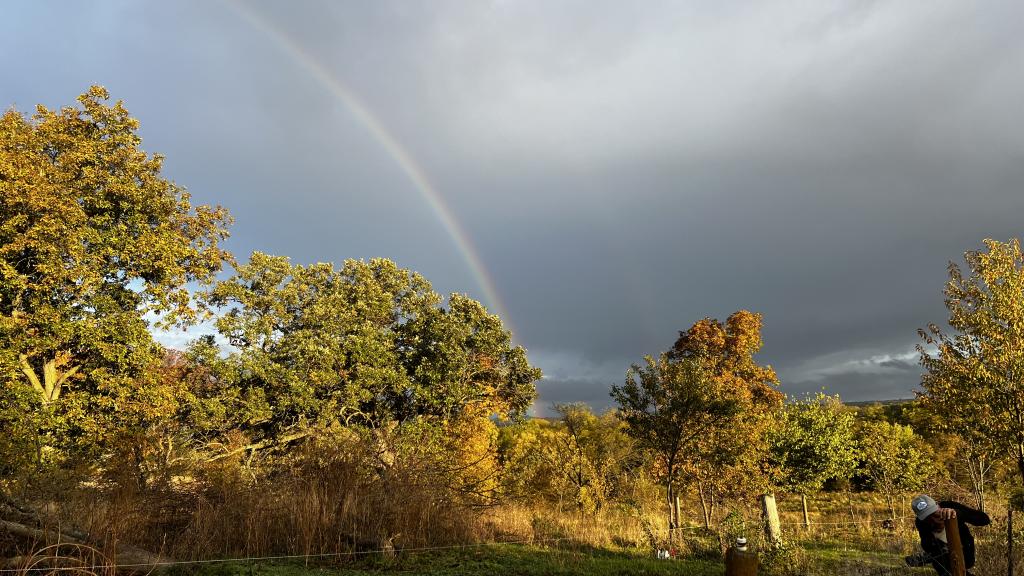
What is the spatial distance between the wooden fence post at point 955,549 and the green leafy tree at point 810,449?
20087 millimetres

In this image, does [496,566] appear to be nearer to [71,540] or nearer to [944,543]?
[71,540]

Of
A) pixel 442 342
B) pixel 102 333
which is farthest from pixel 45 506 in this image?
pixel 442 342

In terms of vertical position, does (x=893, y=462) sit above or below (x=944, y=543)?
below

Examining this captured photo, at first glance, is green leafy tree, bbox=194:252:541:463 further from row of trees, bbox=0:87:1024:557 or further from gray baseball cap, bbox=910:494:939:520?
gray baseball cap, bbox=910:494:939:520

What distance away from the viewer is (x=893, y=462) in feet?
67.3

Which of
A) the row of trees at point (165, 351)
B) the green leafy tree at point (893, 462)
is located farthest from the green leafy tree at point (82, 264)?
the green leafy tree at point (893, 462)

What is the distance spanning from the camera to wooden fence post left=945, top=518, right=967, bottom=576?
492cm

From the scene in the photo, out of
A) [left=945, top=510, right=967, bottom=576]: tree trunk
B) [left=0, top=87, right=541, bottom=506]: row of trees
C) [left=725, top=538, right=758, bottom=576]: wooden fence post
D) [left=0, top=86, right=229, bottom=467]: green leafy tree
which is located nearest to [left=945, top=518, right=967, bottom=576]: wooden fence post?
[left=945, top=510, right=967, bottom=576]: tree trunk

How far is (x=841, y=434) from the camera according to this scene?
24828 millimetres

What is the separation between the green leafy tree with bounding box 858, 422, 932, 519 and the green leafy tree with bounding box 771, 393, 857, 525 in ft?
4.24

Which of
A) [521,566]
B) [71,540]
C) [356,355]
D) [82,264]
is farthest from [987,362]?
[82,264]

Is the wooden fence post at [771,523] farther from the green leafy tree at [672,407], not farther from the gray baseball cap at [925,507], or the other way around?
the gray baseball cap at [925,507]

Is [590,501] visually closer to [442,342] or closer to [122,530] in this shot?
[442,342]

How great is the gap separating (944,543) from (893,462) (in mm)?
18669
